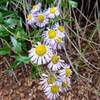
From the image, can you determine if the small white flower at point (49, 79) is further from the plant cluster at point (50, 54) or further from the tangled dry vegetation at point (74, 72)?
the tangled dry vegetation at point (74, 72)

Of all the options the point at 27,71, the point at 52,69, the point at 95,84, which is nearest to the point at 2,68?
the point at 27,71

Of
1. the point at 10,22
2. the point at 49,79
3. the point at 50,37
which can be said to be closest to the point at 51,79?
the point at 49,79

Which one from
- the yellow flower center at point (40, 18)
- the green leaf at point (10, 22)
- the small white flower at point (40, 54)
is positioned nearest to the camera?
the small white flower at point (40, 54)

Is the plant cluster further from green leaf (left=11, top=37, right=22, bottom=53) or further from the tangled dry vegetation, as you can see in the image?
the tangled dry vegetation

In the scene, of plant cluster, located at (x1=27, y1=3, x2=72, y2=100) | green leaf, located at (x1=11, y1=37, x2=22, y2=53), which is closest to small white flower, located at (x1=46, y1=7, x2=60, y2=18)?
plant cluster, located at (x1=27, y1=3, x2=72, y2=100)

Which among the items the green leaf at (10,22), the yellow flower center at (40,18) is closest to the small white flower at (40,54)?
the yellow flower center at (40,18)

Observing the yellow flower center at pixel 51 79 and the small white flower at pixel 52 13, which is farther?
the small white flower at pixel 52 13

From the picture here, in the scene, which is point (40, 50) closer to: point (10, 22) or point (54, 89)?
point (54, 89)

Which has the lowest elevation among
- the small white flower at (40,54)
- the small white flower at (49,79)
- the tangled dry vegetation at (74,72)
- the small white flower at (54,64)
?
the tangled dry vegetation at (74,72)
